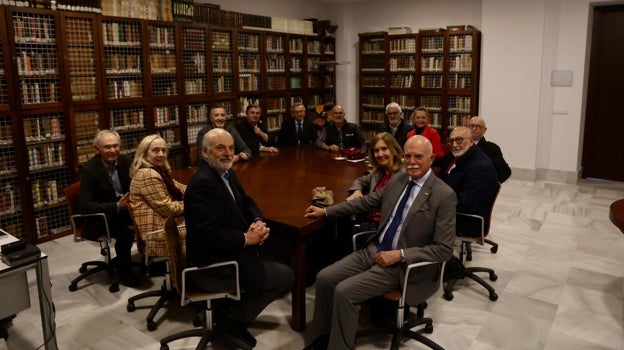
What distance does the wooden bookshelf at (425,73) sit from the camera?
769 centimetres

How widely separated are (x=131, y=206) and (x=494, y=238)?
11.9 ft

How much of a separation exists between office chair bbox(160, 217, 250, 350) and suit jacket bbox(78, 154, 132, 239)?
3.69 ft

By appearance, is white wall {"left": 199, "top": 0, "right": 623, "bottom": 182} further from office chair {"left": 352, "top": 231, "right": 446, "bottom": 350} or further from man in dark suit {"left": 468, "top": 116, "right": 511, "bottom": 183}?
office chair {"left": 352, "top": 231, "right": 446, "bottom": 350}

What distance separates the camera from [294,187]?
13.0ft

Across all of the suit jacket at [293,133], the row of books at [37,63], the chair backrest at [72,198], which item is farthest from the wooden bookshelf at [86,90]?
the chair backrest at [72,198]

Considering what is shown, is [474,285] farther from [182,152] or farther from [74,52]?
[74,52]

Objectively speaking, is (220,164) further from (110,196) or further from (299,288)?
(110,196)

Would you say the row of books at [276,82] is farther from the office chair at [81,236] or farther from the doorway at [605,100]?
the doorway at [605,100]

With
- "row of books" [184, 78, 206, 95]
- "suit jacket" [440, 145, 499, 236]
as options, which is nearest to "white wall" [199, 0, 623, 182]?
"row of books" [184, 78, 206, 95]

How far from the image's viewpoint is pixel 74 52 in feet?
Result: 16.4

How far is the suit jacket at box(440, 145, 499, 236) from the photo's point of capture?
3553 mm

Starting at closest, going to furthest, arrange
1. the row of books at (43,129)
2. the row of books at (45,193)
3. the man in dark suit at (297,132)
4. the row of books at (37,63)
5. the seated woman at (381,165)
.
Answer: the seated woman at (381,165) → the row of books at (37,63) → the row of books at (43,129) → the row of books at (45,193) → the man in dark suit at (297,132)

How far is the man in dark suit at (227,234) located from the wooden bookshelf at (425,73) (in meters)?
5.65

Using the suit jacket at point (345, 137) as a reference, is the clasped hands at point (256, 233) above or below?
below
